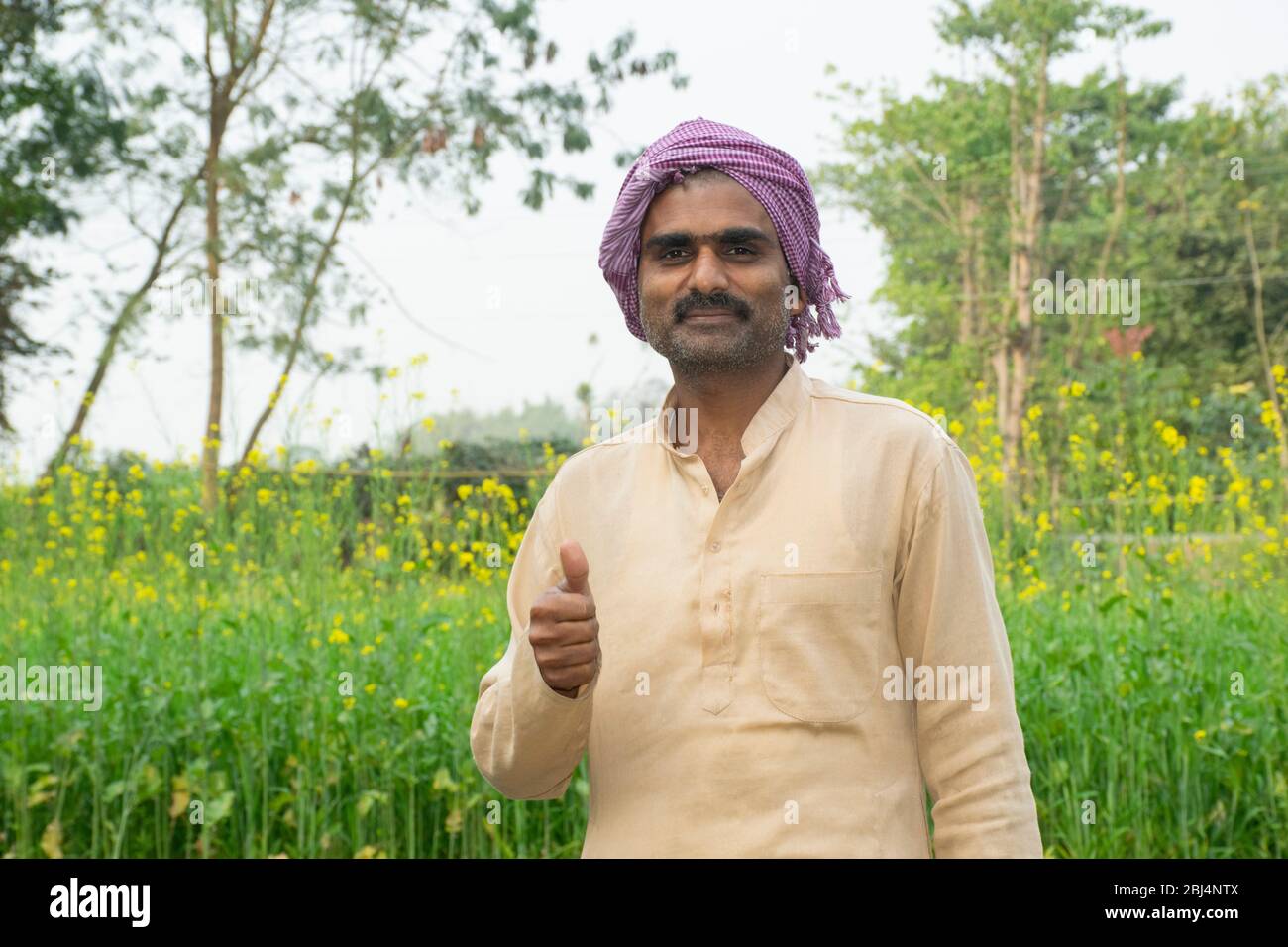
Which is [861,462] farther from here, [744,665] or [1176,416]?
[1176,416]

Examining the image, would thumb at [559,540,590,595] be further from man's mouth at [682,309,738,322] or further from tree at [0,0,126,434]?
tree at [0,0,126,434]

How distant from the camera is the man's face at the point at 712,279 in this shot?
168 centimetres

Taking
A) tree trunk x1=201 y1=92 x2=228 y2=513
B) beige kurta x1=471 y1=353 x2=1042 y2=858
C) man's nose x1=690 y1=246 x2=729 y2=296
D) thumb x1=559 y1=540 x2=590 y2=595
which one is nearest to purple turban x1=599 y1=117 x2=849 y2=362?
man's nose x1=690 y1=246 x2=729 y2=296

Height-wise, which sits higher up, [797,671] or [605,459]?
[605,459]

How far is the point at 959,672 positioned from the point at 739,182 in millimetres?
726

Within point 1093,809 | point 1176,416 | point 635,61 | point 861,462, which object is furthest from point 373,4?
point 1176,416

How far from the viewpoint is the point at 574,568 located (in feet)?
4.69

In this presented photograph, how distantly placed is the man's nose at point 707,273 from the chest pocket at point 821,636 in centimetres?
39

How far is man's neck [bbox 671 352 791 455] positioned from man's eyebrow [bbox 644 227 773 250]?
0.17m

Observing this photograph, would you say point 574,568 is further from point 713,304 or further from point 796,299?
point 796,299

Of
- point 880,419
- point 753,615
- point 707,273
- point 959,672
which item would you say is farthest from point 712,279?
point 959,672

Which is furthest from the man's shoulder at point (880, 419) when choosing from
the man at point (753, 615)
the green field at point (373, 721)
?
the green field at point (373, 721)

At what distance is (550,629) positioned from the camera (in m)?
1.47
